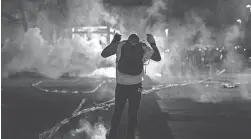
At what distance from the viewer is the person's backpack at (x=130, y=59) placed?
567cm

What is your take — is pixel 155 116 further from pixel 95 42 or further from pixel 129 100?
pixel 95 42

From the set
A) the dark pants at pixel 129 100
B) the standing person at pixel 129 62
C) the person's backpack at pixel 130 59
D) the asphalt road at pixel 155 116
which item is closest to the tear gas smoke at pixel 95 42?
the asphalt road at pixel 155 116

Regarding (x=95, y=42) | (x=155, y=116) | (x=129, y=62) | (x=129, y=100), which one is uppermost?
(x=95, y=42)

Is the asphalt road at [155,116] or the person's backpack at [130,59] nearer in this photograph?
the person's backpack at [130,59]

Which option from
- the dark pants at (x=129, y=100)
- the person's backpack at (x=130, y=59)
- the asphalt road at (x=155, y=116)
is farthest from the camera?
the asphalt road at (x=155, y=116)

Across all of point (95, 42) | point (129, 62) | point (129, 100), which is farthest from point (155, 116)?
point (95, 42)

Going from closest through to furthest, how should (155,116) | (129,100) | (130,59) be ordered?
(130,59), (129,100), (155,116)

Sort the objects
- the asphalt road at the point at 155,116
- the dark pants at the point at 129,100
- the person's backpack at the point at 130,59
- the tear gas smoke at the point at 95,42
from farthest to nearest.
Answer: the tear gas smoke at the point at 95,42
the asphalt road at the point at 155,116
the dark pants at the point at 129,100
the person's backpack at the point at 130,59

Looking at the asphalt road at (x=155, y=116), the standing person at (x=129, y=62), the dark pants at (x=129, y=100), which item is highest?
the standing person at (x=129, y=62)

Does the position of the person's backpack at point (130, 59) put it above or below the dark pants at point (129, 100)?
above

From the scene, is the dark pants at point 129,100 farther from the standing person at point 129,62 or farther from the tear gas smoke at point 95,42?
the tear gas smoke at point 95,42

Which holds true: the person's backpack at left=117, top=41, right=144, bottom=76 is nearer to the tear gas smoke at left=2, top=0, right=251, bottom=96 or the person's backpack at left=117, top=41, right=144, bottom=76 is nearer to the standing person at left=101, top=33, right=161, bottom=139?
the standing person at left=101, top=33, right=161, bottom=139

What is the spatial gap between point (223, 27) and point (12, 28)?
3009 cm

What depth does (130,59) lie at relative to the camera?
568cm
